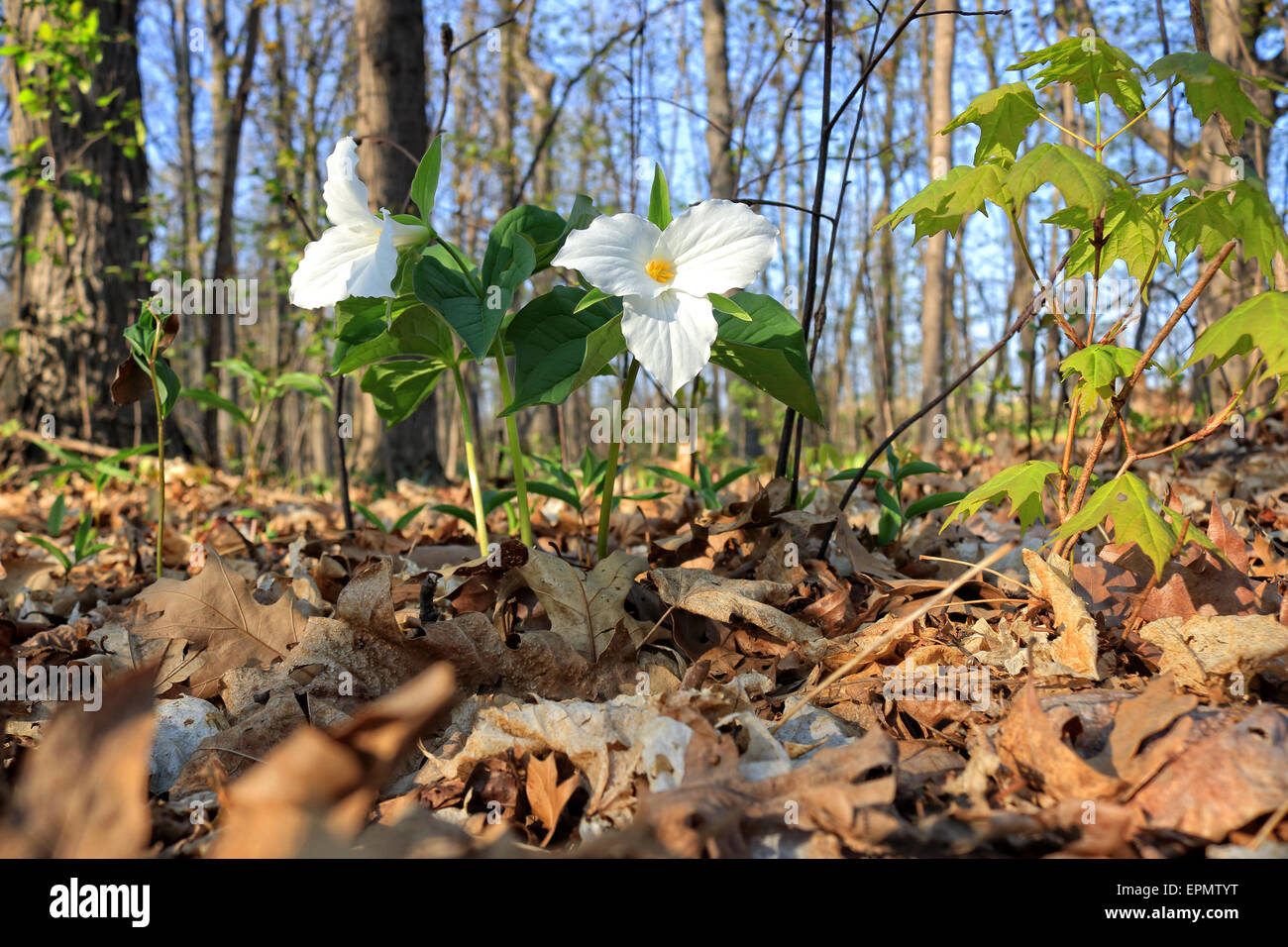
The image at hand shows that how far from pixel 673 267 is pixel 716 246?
0.26 ft

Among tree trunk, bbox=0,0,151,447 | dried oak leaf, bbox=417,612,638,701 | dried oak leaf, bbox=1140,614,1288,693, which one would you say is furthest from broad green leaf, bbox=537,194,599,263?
tree trunk, bbox=0,0,151,447

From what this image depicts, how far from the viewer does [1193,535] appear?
44.4 inches

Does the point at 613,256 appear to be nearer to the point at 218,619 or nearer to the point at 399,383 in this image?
the point at 399,383

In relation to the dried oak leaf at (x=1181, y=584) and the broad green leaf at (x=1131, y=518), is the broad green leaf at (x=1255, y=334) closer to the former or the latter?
the broad green leaf at (x=1131, y=518)

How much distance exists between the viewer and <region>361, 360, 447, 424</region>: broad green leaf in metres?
1.65

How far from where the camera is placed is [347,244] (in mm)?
1348

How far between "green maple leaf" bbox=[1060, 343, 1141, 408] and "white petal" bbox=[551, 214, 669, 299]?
616 millimetres

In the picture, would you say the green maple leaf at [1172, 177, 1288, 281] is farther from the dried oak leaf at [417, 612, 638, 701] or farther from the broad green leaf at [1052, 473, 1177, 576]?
the dried oak leaf at [417, 612, 638, 701]

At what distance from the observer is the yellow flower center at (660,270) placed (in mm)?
1264

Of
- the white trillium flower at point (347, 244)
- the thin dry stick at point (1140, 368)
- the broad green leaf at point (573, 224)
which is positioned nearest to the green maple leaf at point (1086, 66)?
the thin dry stick at point (1140, 368)

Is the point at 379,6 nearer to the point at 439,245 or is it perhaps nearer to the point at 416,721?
the point at 439,245

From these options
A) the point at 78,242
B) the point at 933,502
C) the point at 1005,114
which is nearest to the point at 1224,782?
the point at 1005,114
